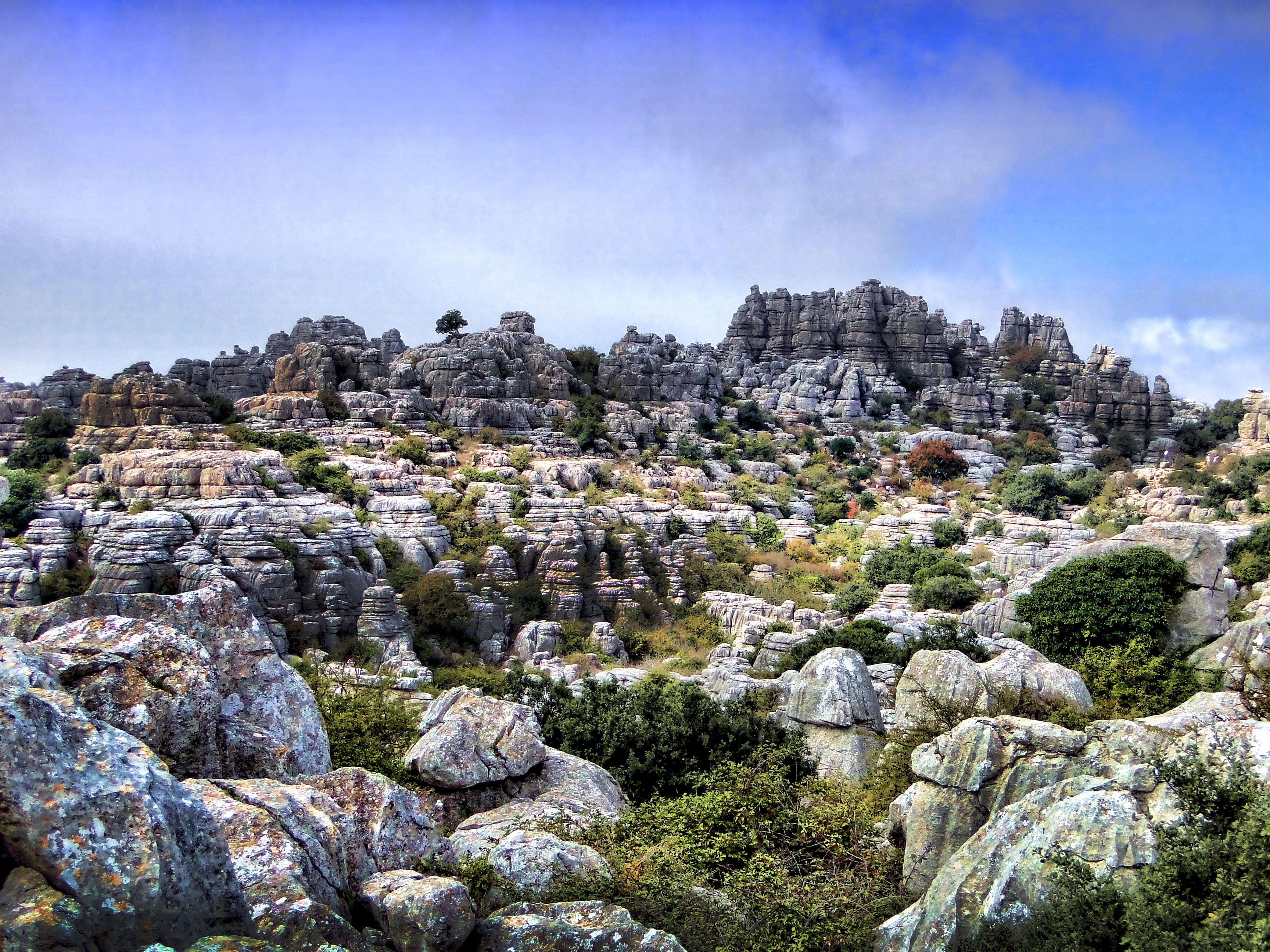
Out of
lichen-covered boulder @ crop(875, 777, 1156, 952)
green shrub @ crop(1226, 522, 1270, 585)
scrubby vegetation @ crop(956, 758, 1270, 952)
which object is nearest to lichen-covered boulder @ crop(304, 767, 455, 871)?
lichen-covered boulder @ crop(875, 777, 1156, 952)

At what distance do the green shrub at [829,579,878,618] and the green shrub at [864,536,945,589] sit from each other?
1792 millimetres

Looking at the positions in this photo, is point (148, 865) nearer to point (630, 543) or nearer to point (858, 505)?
point (630, 543)

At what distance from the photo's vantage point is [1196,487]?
1833 inches

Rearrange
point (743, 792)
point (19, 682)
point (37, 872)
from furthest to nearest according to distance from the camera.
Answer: point (743, 792) < point (19, 682) < point (37, 872)

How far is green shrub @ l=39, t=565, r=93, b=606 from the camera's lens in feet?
78.4

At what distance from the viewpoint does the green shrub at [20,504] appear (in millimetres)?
26438

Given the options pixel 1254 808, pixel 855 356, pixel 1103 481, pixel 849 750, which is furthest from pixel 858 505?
pixel 1254 808

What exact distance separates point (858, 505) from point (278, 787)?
1768 inches

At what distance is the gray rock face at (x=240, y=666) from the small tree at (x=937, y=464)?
2043 inches

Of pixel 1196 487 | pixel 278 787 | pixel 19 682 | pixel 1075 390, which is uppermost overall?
pixel 1075 390

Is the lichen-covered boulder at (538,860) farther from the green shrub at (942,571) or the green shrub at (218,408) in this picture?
the green shrub at (218,408)

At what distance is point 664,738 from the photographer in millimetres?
15109

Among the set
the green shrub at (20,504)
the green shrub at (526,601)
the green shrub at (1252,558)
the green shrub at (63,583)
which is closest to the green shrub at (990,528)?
the green shrub at (1252,558)

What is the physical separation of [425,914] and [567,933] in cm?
96
